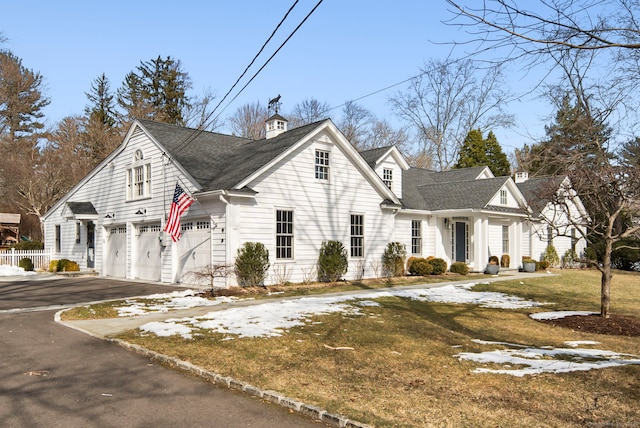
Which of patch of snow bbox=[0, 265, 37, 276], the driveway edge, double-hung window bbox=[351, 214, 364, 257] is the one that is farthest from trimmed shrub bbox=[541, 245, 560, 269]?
patch of snow bbox=[0, 265, 37, 276]

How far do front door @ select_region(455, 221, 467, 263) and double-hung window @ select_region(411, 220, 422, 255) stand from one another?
107 inches

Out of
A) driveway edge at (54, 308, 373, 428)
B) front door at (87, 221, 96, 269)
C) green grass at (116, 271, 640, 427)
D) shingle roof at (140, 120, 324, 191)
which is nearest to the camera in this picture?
driveway edge at (54, 308, 373, 428)

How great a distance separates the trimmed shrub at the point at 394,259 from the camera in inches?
881

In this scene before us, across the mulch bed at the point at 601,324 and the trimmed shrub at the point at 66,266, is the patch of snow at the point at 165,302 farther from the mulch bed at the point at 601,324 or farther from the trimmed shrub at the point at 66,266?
the trimmed shrub at the point at 66,266

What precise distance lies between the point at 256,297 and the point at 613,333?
940 cm

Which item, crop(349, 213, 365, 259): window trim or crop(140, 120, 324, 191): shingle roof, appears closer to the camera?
crop(140, 120, 324, 191): shingle roof

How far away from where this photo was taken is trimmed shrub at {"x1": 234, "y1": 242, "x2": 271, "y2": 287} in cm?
1684

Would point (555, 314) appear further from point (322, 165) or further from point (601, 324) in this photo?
point (322, 165)

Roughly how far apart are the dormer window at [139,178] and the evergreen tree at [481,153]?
30.0 m

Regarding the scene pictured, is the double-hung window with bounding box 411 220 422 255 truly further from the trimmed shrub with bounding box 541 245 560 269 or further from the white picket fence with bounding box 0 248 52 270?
the white picket fence with bounding box 0 248 52 270

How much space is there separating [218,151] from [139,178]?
3.62m

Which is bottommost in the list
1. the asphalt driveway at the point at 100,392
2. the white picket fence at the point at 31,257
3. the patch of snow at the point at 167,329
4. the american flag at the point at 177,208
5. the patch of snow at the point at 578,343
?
the patch of snow at the point at 578,343

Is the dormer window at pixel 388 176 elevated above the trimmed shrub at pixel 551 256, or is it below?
above

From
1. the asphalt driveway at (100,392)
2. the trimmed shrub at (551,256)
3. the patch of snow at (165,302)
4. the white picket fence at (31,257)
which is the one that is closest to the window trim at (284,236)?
the patch of snow at (165,302)
